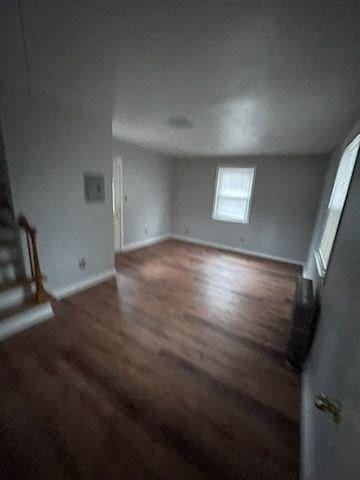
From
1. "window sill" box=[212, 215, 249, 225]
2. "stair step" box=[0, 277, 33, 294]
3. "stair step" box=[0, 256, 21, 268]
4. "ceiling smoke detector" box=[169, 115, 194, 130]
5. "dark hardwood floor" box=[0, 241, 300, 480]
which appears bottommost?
"dark hardwood floor" box=[0, 241, 300, 480]

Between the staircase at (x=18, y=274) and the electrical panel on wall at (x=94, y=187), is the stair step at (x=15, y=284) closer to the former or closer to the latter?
the staircase at (x=18, y=274)

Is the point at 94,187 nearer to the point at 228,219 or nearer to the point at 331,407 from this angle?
the point at 331,407

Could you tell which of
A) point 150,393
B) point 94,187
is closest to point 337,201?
point 150,393

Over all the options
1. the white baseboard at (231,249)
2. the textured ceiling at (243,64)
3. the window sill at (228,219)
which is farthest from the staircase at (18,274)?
the window sill at (228,219)

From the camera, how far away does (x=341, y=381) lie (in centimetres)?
80

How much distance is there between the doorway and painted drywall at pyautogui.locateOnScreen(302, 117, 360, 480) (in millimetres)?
3676

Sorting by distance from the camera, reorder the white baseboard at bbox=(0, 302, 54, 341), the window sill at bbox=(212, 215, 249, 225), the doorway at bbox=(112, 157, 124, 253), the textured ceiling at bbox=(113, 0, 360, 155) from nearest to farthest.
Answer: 1. the textured ceiling at bbox=(113, 0, 360, 155)
2. the white baseboard at bbox=(0, 302, 54, 341)
3. the doorway at bbox=(112, 157, 124, 253)
4. the window sill at bbox=(212, 215, 249, 225)

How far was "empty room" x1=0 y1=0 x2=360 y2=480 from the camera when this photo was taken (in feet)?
3.25

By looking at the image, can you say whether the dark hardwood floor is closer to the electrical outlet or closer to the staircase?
the staircase

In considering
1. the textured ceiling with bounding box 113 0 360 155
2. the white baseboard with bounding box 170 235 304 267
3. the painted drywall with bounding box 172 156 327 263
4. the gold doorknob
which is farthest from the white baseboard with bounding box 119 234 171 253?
the gold doorknob

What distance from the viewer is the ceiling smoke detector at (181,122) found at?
2361 millimetres

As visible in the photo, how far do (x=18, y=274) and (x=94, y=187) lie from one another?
4.50 ft

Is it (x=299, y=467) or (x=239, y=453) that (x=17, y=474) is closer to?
(x=239, y=453)

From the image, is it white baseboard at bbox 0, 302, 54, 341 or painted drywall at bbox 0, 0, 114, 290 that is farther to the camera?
white baseboard at bbox 0, 302, 54, 341
